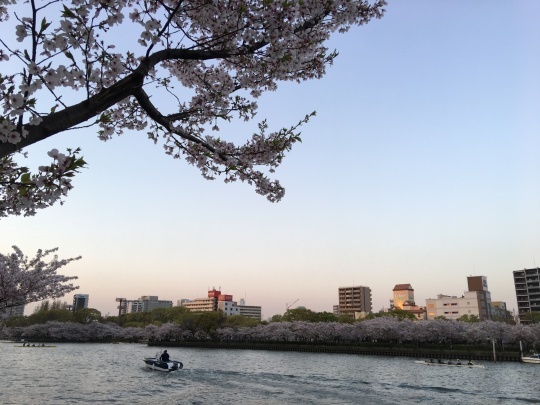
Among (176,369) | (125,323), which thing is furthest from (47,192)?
(125,323)

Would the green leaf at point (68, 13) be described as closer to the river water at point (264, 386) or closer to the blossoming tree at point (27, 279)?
the blossoming tree at point (27, 279)

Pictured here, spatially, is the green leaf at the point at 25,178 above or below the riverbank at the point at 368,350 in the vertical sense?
above

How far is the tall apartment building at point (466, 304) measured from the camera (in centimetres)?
15200

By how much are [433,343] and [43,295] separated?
3022 inches

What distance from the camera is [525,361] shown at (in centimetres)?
5800

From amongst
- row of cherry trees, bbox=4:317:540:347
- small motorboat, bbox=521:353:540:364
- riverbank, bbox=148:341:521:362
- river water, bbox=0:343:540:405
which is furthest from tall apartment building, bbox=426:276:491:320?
river water, bbox=0:343:540:405

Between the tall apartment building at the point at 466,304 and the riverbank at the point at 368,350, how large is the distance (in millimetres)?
84466

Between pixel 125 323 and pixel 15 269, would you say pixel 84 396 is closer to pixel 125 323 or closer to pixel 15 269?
pixel 15 269

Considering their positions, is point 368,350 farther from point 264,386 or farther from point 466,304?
point 466,304

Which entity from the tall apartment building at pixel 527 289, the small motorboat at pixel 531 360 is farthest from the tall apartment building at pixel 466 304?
the small motorboat at pixel 531 360

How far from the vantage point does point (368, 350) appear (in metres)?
76.6

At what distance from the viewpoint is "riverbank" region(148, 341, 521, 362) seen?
63125 millimetres

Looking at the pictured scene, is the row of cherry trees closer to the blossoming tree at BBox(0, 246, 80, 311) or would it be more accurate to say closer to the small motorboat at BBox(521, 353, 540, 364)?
the small motorboat at BBox(521, 353, 540, 364)

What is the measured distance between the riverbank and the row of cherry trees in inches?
163
